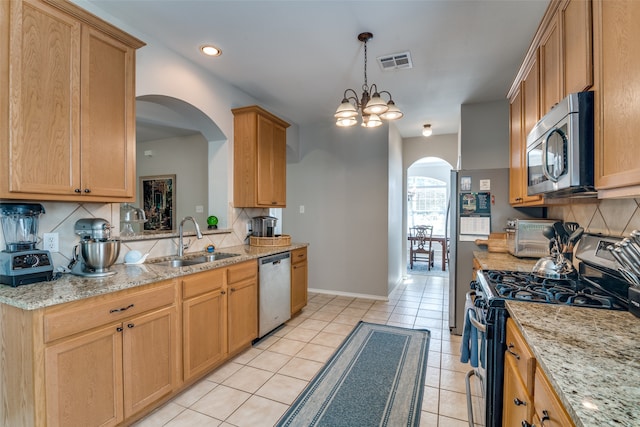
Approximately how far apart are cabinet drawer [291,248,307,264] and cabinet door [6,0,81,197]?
2.15 metres

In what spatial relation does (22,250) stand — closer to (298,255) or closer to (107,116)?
(107,116)

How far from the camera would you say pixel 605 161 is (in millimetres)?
1099

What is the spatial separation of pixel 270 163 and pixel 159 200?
294 centimetres

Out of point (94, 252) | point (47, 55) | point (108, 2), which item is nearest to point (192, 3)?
point (108, 2)

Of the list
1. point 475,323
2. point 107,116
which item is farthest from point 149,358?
point 475,323

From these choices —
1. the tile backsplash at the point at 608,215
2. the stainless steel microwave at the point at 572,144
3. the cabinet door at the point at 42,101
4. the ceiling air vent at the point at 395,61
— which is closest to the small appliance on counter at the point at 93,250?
the cabinet door at the point at 42,101

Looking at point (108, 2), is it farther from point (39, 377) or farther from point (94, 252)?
point (39, 377)

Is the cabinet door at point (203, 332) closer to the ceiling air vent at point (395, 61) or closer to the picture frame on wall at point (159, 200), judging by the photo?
the ceiling air vent at point (395, 61)

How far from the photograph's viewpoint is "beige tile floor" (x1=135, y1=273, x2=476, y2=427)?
189 cm

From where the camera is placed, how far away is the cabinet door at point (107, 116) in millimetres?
1807

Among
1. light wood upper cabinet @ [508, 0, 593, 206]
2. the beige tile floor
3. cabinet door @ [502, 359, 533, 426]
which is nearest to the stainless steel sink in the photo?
the beige tile floor

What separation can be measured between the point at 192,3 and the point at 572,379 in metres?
2.67

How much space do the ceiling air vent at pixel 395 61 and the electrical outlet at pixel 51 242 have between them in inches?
110

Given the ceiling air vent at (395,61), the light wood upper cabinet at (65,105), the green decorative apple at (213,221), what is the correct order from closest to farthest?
the light wood upper cabinet at (65,105), the ceiling air vent at (395,61), the green decorative apple at (213,221)
